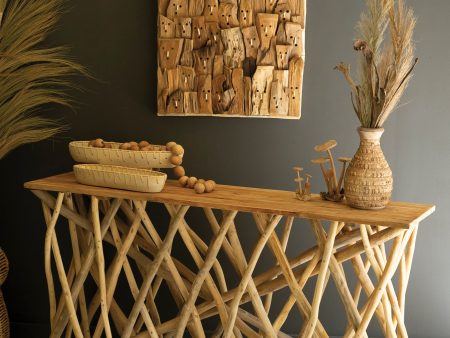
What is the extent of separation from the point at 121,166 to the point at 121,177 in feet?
0.57

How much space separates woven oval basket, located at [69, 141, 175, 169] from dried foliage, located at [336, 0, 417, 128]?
2.93ft

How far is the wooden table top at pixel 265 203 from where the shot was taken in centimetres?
244

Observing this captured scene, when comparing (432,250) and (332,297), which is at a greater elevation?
(432,250)

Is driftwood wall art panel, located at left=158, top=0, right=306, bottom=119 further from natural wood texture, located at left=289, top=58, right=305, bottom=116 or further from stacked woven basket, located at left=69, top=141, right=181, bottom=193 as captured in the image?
stacked woven basket, located at left=69, top=141, right=181, bottom=193

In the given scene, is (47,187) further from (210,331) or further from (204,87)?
(210,331)

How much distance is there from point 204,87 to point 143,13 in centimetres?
50

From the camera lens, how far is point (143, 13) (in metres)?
3.39

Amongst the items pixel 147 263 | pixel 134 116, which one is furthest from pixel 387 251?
pixel 134 116

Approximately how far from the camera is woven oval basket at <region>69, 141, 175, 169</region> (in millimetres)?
2943

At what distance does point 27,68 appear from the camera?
3.41 metres

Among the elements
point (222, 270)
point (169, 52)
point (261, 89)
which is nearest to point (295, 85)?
point (261, 89)

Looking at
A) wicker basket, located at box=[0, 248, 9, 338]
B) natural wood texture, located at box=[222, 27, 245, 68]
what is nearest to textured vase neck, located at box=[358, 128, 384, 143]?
natural wood texture, located at box=[222, 27, 245, 68]

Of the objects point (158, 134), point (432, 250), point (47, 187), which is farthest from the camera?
point (158, 134)

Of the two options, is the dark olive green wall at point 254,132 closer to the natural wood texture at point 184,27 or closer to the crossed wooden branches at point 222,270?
the natural wood texture at point 184,27
